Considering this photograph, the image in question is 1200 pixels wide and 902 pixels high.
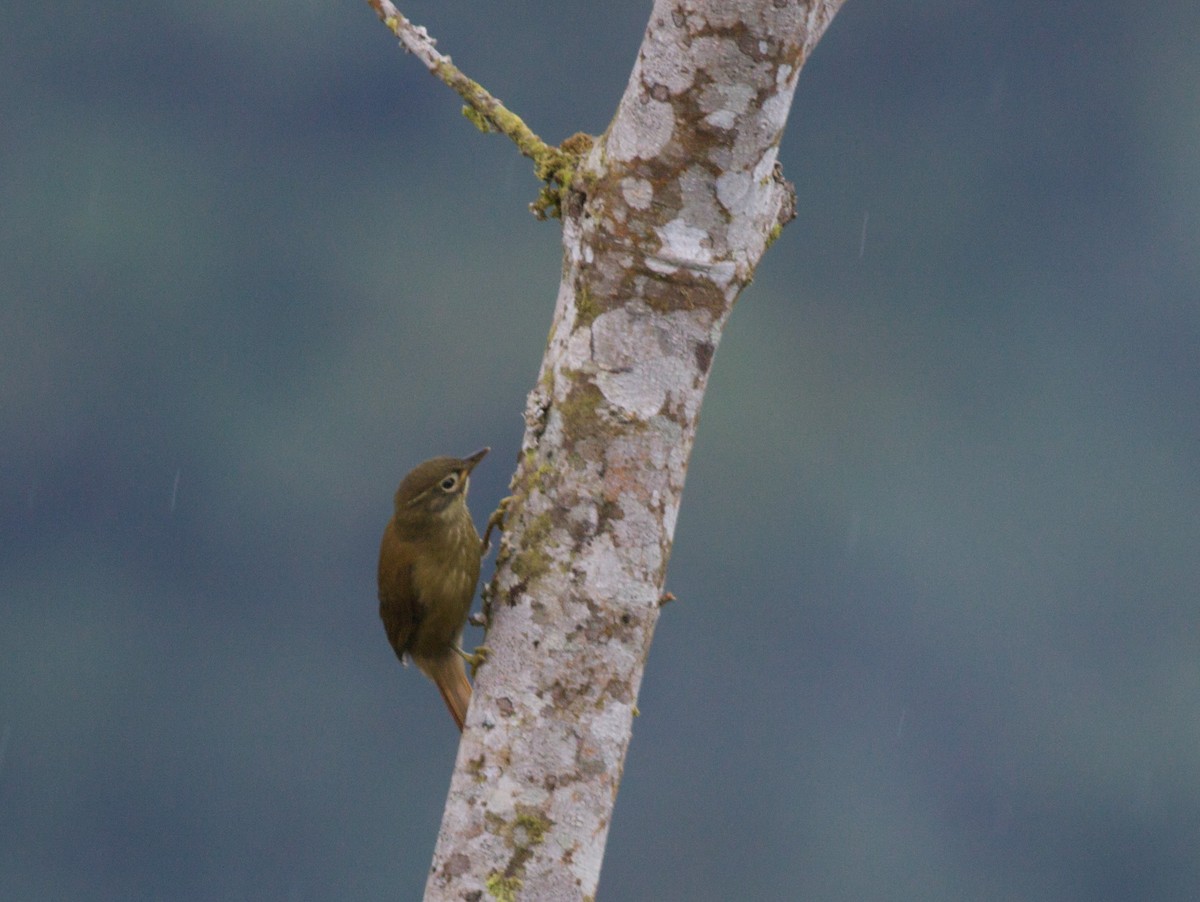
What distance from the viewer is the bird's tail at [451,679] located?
391cm

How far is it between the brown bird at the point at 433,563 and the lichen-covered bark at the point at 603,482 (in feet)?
2.92

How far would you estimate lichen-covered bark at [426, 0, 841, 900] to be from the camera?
108 inches

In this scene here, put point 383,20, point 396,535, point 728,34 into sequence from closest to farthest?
1. point 728,34
2. point 383,20
3. point 396,535

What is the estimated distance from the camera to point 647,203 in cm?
275

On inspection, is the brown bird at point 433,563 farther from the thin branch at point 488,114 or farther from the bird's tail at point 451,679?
the thin branch at point 488,114

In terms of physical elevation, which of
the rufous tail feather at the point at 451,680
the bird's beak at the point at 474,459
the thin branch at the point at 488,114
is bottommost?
the rufous tail feather at the point at 451,680

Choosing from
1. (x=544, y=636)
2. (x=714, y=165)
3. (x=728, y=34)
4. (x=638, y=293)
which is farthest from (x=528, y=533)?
(x=728, y=34)

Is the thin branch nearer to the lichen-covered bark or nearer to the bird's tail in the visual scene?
the lichen-covered bark

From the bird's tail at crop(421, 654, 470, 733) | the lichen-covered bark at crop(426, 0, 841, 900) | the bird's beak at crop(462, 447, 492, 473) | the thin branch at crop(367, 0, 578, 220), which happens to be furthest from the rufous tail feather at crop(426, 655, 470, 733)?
the thin branch at crop(367, 0, 578, 220)

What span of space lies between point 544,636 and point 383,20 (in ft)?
4.68

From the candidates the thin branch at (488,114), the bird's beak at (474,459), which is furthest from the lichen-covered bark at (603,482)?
the bird's beak at (474,459)

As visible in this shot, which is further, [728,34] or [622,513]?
[622,513]

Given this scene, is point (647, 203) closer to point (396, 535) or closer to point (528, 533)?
point (528, 533)

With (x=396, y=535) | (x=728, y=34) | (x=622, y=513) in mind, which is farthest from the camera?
(x=396, y=535)
